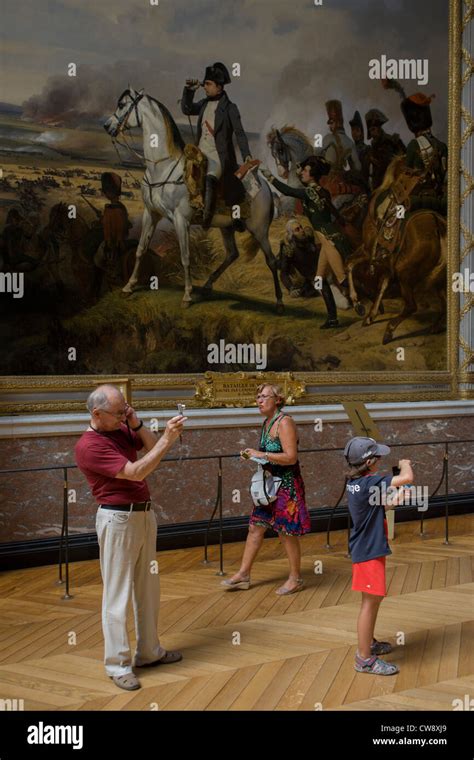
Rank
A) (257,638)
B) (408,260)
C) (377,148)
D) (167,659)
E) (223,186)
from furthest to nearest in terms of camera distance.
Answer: (408,260) → (377,148) → (223,186) → (257,638) → (167,659)

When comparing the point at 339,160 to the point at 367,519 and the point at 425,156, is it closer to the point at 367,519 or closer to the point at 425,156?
the point at 425,156

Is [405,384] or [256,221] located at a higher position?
[256,221]

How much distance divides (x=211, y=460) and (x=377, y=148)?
459cm

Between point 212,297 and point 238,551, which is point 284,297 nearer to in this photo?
point 212,297

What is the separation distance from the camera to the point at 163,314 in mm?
9281

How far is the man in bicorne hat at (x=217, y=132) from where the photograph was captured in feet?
31.0

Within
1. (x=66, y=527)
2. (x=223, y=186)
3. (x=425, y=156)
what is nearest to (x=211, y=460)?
(x=66, y=527)

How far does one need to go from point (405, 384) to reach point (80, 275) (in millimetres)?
4551

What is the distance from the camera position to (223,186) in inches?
381

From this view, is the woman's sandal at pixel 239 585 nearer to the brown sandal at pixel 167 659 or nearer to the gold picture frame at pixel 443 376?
the brown sandal at pixel 167 659

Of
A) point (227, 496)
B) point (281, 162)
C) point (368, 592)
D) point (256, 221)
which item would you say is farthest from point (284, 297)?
point (368, 592)

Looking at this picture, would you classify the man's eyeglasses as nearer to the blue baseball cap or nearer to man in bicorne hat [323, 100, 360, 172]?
the blue baseball cap

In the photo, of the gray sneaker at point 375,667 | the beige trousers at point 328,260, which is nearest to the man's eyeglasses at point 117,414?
the gray sneaker at point 375,667

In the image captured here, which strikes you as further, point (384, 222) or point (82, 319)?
point (384, 222)
